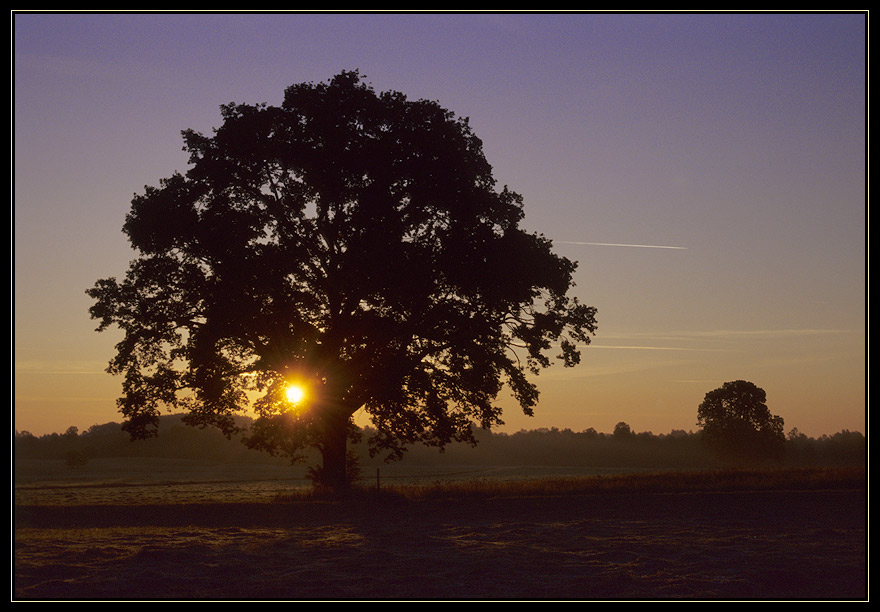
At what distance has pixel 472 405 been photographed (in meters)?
29.6

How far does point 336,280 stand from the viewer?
2859 cm

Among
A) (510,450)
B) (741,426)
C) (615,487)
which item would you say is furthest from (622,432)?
(615,487)

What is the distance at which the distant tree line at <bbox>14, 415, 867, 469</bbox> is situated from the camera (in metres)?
86.3

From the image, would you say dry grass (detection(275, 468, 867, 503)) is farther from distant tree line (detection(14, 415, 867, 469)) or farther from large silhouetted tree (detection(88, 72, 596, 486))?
distant tree line (detection(14, 415, 867, 469))

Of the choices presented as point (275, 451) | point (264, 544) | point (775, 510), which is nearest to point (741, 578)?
point (264, 544)

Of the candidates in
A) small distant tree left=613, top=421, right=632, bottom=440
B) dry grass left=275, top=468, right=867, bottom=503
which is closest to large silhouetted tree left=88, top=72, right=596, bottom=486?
dry grass left=275, top=468, right=867, bottom=503

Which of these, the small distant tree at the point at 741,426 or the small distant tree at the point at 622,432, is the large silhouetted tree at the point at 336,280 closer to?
the small distant tree at the point at 741,426

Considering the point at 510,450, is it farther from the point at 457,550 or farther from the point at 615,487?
the point at 457,550

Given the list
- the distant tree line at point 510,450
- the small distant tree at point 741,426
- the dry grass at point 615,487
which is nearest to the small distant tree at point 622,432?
the distant tree line at point 510,450

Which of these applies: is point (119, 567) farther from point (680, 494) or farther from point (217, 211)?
point (680, 494)

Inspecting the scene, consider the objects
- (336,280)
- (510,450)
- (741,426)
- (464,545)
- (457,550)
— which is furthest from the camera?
(510,450)

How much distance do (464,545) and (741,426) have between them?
74119 millimetres

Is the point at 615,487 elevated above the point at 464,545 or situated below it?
below
